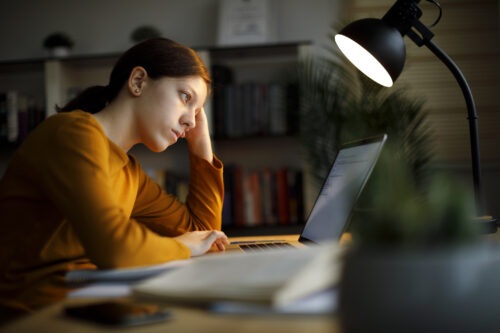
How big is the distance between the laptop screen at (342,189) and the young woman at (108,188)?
0.26 meters

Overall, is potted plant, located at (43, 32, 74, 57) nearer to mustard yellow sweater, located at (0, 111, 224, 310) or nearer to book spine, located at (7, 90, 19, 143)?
book spine, located at (7, 90, 19, 143)

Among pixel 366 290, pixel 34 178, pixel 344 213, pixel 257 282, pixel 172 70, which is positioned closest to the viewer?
pixel 366 290

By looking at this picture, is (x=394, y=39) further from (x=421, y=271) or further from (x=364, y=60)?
(x=421, y=271)

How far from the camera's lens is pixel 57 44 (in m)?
2.63

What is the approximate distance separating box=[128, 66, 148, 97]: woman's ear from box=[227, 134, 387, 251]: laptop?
48 cm

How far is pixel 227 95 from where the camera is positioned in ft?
8.05

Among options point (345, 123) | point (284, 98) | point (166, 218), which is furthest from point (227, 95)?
point (166, 218)

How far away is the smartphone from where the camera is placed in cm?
39

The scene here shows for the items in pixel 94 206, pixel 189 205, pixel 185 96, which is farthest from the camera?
pixel 189 205

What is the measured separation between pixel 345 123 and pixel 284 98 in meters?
0.39

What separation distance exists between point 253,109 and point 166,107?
4.28 feet

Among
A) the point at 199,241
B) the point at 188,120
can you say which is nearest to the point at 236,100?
the point at 188,120

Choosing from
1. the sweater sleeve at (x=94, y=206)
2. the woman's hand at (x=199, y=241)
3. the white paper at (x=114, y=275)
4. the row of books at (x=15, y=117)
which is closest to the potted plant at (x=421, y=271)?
the white paper at (x=114, y=275)

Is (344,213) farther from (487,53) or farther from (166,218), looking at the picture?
(487,53)
